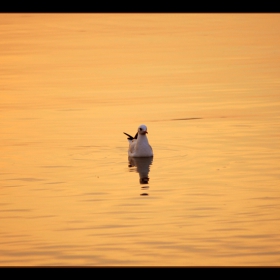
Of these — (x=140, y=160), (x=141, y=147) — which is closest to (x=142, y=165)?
(x=140, y=160)

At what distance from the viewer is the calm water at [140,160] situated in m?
14.8

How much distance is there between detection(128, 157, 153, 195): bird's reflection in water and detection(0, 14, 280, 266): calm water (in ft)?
0.22

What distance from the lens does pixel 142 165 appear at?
834 inches

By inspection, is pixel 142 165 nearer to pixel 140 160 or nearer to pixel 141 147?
pixel 140 160

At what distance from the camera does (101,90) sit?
1234 inches

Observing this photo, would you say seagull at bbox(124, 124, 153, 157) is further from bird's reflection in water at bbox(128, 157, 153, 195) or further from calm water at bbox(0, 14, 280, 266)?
calm water at bbox(0, 14, 280, 266)

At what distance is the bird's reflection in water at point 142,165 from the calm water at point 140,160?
0.07 meters

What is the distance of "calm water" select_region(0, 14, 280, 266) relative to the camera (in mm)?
14766

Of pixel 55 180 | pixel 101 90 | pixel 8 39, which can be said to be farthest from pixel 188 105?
pixel 8 39

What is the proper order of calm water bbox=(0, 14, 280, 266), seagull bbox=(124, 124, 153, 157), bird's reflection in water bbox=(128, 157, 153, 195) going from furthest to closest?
seagull bbox=(124, 124, 153, 157)
bird's reflection in water bbox=(128, 157, 153, 195)
calm water bbox=(0, 14, 280, 266)

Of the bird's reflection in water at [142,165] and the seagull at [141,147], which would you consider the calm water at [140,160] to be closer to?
the bird's reflection in water at [142,165]

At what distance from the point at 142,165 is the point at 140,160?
0.49 metres

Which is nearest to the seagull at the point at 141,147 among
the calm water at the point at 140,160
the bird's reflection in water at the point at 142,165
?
the bird's reflection in water at the point at 142,165

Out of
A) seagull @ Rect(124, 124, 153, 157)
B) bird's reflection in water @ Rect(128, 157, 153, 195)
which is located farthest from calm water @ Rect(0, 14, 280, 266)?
seagull @ Rect(124, 124, 153, 157)
